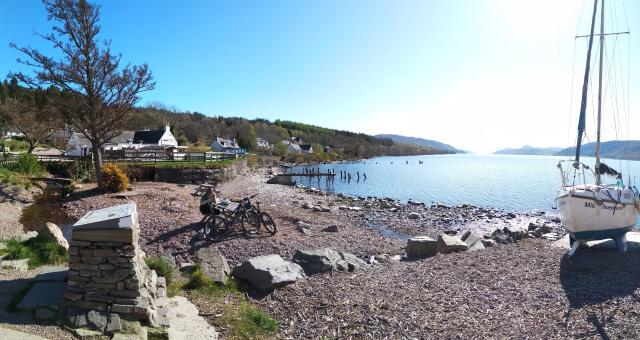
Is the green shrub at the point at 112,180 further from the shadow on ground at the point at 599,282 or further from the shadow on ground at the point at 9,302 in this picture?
the shadow on ground at the point at 599,282

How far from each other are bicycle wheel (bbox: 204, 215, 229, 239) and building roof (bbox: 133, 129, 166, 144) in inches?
2590

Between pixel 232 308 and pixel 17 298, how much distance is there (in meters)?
3.43

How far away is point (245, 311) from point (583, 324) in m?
6.19

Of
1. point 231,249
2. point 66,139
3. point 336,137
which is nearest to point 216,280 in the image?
point 231,249

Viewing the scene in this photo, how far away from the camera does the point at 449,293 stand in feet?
29.7

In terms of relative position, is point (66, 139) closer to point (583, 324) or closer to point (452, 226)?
point (452, 226)

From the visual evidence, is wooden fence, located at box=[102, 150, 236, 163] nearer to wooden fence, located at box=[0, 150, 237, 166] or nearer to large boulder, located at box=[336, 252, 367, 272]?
wooden fence, located at box=[0, 150, 237, 166]

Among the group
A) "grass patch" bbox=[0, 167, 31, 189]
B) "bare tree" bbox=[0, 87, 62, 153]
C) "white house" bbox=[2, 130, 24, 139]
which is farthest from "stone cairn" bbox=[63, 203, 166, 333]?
"white house" bbox=[2, 130, 24, 139]

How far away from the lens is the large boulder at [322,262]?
10.2 meters

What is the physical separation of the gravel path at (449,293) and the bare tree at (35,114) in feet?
41.9

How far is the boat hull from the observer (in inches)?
500

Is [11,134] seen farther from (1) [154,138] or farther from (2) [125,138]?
(1) [154,138]

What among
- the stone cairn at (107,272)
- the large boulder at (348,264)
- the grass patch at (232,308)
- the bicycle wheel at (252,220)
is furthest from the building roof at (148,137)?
the stone cairn at (107,272)

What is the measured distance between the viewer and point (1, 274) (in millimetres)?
7371
